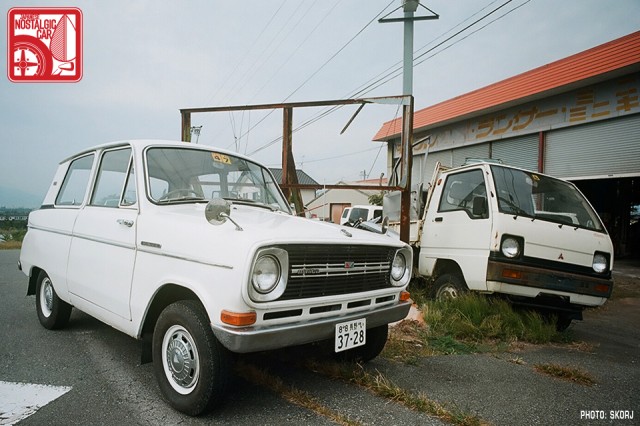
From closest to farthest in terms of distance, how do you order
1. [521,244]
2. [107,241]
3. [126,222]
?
[126,222] → [107,241] → [521,244]

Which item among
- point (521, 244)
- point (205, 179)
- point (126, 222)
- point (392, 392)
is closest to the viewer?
point (392, 392)

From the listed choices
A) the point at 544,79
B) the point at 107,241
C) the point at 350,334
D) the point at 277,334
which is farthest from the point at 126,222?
the point at 544,79

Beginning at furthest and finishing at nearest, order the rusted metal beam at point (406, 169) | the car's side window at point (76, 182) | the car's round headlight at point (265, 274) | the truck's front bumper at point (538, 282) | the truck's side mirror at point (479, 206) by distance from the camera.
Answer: the rusted metal beam at point (406, 169)
the truck's side mirror at point (479, 206)
the truck's front bumper at point (538, 282)
the car's side window at point (76, 182)
the car's round headlight at point (265, 274)

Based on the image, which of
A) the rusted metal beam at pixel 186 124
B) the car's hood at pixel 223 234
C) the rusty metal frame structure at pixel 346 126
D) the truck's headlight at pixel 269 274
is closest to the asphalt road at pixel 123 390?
the truck's headlight at pixel 269 274

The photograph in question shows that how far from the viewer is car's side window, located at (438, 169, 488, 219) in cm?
455

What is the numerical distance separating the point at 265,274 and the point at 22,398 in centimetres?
189

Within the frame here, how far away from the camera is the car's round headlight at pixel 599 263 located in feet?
15.0

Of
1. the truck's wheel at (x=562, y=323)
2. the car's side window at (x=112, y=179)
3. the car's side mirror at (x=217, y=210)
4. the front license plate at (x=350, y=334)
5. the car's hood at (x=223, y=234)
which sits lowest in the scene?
the truck's wheel at (x=562, y=323)

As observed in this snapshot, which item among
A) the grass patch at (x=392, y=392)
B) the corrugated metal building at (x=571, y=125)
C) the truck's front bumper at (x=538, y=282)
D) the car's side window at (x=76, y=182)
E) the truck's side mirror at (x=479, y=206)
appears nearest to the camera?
the grass patch at (x=392, y=392)

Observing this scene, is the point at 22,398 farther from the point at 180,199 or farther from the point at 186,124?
the point at 186,124

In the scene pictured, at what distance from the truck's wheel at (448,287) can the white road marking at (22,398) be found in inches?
155

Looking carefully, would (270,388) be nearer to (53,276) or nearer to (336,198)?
(53,276)

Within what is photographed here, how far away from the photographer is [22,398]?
267cm

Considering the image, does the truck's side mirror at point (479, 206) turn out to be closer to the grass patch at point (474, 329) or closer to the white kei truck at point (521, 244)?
the white kei truck at point (521, 244)
